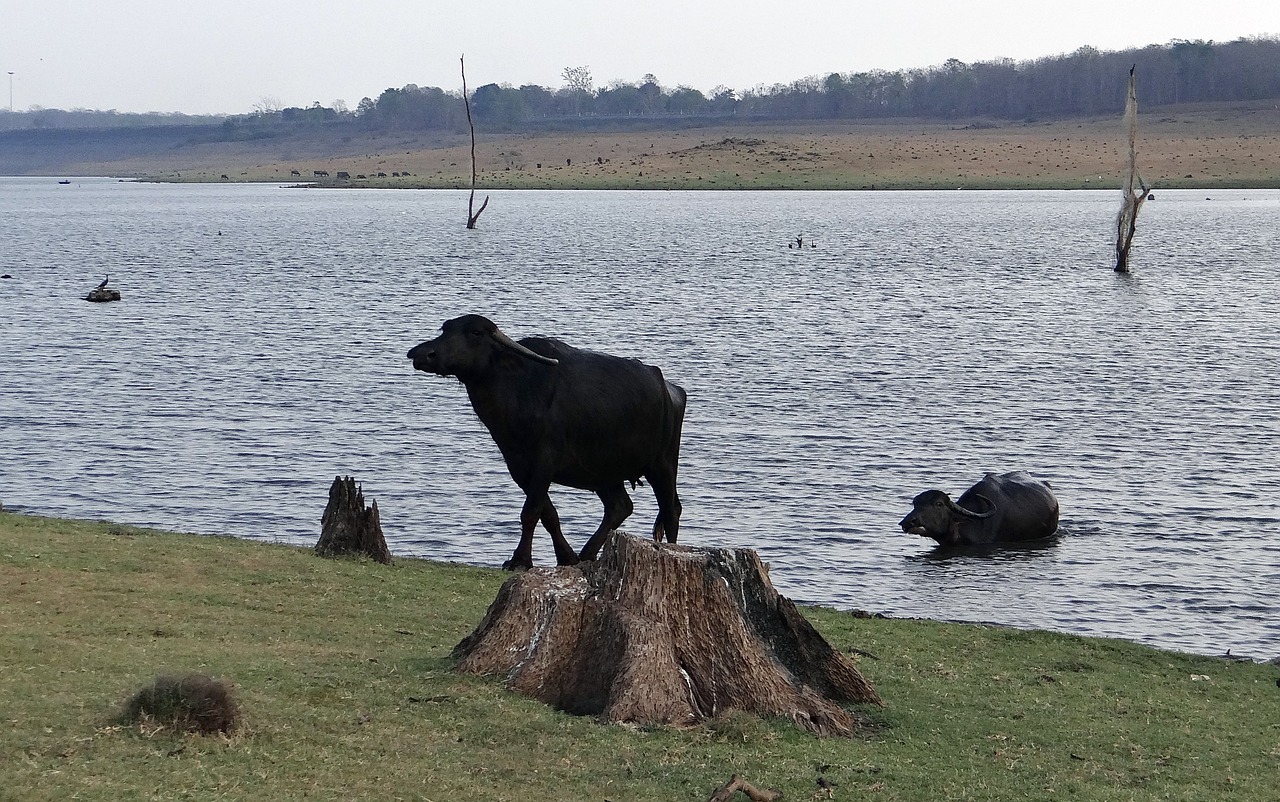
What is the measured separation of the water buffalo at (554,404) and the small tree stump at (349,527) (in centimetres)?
179

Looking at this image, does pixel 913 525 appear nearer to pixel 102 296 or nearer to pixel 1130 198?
pixel 102 296

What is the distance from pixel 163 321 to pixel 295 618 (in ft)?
129

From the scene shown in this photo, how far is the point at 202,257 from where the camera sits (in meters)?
80.5

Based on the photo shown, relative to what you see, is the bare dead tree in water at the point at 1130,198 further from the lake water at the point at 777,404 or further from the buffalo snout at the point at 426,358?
the buffalo snout at the point at 426,358

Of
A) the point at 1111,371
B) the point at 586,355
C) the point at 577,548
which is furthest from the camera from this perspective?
the point at 1111,371

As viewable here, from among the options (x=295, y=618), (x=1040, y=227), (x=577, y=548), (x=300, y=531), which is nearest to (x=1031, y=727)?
(x=295, y=618)

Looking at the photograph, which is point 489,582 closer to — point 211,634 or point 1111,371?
point 211,634

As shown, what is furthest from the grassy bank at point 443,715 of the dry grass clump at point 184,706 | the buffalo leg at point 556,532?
the buffalo leg at point 556,532

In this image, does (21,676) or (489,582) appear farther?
(489,582)

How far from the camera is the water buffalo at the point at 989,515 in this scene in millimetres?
20750

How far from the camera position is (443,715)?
882 centimetres

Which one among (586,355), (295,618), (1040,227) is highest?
(586,355)

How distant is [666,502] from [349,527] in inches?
126

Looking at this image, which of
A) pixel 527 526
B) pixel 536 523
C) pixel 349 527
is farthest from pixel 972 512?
pixel 349 527
